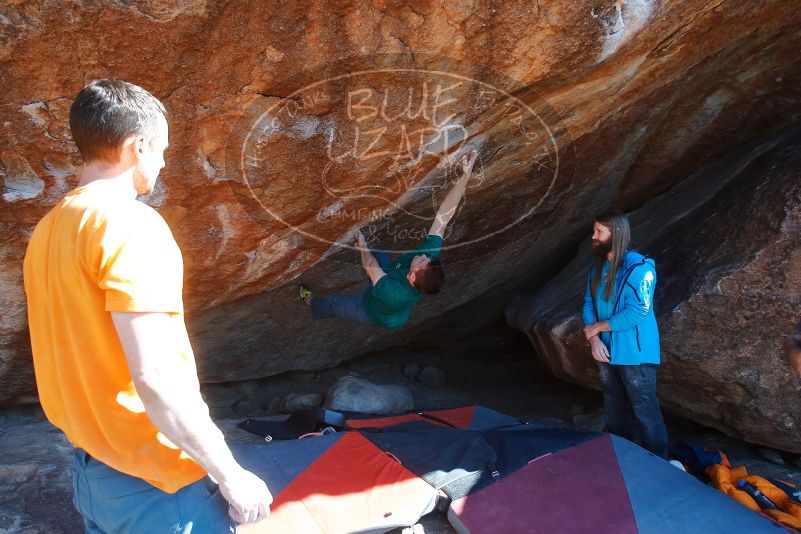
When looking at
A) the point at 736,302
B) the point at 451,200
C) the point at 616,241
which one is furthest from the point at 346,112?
the point at 736,302

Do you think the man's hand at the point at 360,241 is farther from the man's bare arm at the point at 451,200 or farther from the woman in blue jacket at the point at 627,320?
the woman in blue jacket at the point at 627,320

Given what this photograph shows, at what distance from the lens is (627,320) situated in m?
3.62

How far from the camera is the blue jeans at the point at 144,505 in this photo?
1.57m

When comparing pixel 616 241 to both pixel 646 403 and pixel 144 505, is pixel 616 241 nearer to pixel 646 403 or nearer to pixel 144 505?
pixel 646 403

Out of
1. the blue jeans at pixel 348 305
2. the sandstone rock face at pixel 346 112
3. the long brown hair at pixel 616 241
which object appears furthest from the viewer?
the blue jeans at pixel 348 305

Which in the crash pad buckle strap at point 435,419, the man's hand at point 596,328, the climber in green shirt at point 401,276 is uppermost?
the climber in green shirt at point 401,276

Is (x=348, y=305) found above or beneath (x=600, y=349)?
above

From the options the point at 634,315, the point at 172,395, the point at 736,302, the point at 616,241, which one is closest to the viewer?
the point at 172,395

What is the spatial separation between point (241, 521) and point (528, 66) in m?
2.35

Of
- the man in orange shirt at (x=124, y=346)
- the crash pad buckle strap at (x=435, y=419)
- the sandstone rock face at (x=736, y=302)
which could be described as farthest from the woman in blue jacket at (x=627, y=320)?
the man in orange shirt at (x=124, y=346)

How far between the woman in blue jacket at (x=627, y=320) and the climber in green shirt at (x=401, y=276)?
0.86m

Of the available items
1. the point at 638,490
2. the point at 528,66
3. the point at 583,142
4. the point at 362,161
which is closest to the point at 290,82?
the point at 362,161

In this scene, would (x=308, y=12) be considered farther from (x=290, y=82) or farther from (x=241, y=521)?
(x=241, y=521)

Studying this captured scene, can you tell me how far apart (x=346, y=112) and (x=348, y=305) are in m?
1.48
